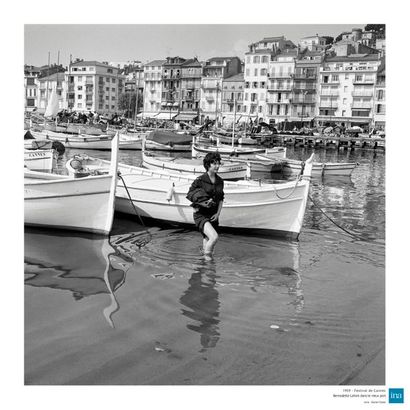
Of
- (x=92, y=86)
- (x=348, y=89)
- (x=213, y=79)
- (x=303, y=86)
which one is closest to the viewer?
(x=92, y=86)

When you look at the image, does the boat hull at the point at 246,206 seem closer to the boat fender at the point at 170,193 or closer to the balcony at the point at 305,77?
the boat fender at the point at 170,193

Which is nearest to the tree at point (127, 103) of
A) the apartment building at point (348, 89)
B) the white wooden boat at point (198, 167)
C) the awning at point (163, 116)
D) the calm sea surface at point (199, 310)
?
the awning at point (163, 116)

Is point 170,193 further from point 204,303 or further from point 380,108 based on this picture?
point 380,108

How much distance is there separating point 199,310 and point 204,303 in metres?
0.26

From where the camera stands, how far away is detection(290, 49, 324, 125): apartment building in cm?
8038

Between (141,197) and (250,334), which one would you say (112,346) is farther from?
(141,197)

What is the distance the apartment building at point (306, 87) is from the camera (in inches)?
3164

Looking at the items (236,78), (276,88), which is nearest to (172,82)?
(236,78)

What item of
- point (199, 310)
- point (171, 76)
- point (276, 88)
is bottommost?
point (199, 310)

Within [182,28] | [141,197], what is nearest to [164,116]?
[141,197]

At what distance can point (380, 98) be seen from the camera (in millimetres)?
71562

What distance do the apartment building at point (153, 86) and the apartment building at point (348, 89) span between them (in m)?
28.8

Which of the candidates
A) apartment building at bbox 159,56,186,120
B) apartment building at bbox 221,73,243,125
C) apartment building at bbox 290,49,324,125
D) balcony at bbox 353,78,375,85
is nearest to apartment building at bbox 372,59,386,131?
balcony at bbox 353,78,375,85
